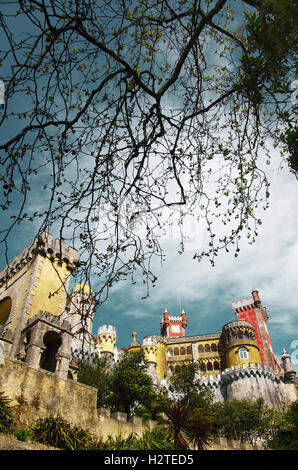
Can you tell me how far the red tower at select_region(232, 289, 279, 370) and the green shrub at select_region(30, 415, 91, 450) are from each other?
44.7 meters

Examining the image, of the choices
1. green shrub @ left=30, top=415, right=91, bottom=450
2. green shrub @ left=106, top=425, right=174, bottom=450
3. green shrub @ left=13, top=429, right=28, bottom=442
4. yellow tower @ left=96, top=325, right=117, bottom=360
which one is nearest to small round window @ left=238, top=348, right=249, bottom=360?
yellow tower @ left=96, top=325, right=117, bottom=360

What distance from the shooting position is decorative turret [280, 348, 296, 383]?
44.8 m

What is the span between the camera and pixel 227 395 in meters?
43.1

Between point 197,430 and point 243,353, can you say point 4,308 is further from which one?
point 243,353

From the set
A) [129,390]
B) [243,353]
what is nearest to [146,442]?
[129,390]

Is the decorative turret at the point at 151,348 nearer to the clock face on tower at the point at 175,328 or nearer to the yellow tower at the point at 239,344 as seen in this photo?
the yellow tower at the point at 239,344

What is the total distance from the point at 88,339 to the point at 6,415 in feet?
65.5

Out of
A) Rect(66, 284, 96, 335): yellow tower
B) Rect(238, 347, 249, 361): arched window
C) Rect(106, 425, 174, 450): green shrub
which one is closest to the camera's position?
Rect(66, 284, 96, 335): yellow tower

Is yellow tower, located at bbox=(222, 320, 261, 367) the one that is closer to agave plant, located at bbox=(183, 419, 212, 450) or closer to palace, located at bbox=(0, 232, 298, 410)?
palace, located at bbox=(0, 232, 298, 410)

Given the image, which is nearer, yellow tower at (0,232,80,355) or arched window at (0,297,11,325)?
yellow tower at (0,232,80,355)

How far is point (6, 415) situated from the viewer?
11.6 m

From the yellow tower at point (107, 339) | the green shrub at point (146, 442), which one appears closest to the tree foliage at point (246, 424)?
the green shrub at point (146, 442)

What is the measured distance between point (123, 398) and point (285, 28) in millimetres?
27000
